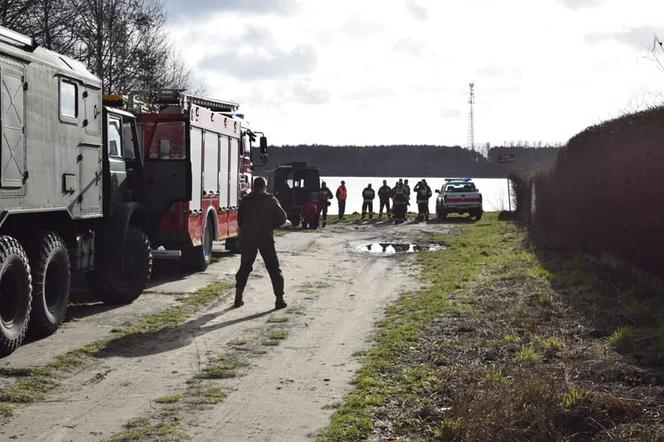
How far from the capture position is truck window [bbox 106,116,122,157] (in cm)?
1212

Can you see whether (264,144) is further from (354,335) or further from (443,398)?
(443,398)

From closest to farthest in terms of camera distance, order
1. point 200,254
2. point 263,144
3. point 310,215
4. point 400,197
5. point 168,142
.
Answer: point 168,142
point 200,254
point 263,144
point 310,215
point 400,197

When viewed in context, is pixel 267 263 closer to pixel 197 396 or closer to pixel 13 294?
pixel 13 294

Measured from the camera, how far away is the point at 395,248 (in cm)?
2297

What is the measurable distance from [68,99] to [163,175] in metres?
4.01

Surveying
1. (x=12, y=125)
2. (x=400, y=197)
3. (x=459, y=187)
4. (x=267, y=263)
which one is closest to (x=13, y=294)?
(x=12, y=125)

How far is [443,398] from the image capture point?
6.82 meters

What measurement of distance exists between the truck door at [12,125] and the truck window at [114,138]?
3.16 meters

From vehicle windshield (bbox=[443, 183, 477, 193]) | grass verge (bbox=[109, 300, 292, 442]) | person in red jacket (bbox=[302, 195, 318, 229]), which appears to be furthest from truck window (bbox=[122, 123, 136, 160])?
vehicle windshield (bbox=[443, 183, 477, 193])

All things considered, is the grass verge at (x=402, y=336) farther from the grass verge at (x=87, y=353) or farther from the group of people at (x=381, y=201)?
the group of people at (x=381, y=201)

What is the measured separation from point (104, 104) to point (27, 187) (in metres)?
3.63

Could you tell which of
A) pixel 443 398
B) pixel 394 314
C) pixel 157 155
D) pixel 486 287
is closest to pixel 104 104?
pixel 157 155

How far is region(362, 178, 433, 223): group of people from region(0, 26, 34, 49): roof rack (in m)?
27.3

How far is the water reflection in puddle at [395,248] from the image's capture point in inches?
867
